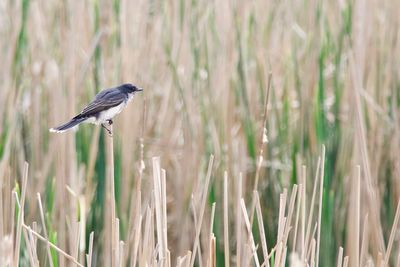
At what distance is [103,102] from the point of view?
2039 mm

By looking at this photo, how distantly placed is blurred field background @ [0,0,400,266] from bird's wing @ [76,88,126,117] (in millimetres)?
764

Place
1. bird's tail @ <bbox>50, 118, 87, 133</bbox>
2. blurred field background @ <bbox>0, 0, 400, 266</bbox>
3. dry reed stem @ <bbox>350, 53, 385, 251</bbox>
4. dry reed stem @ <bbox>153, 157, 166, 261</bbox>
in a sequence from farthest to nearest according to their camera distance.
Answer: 1. blurred field background @ <bbox>0, 0, 400, 266</bbox>
2. dry reed stem @ <bbox>350, 53, 385, 251</bbox>
3. bird's tail @ <bbox>50, 118, 87, 133</bbox>
4. dry reed stem @ <bbox>153, 157, 166, 261</bbox>

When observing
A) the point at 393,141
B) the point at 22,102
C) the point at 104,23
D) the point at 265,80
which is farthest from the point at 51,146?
the point at 393,141

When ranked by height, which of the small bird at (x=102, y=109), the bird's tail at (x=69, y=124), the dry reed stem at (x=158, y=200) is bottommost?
the dry reed stem at (x=158, y=200)

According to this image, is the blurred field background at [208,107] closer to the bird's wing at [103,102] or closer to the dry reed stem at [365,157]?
the dry reed stem at [365,157]

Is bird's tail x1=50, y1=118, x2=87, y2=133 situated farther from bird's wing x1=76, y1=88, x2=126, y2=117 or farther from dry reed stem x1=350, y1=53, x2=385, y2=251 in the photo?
dry reed stem x1=350, y1=53, x2=385, y2=251

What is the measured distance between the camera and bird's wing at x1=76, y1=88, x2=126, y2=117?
2029 mm

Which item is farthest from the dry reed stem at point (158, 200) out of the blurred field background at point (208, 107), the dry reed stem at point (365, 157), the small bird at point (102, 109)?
the blurred field background at point (208, 107)

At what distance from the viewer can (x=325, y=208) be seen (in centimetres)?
267

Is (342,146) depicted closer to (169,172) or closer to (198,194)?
(198,194)

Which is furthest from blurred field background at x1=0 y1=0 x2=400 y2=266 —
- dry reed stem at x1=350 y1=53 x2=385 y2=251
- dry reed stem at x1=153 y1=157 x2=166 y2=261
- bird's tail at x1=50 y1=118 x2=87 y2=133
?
dry reed stem at x1=153 y1=157 x2=166 y2=261

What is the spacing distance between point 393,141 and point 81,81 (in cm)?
104

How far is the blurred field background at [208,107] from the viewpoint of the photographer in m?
2.88

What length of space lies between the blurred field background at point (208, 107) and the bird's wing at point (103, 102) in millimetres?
764
